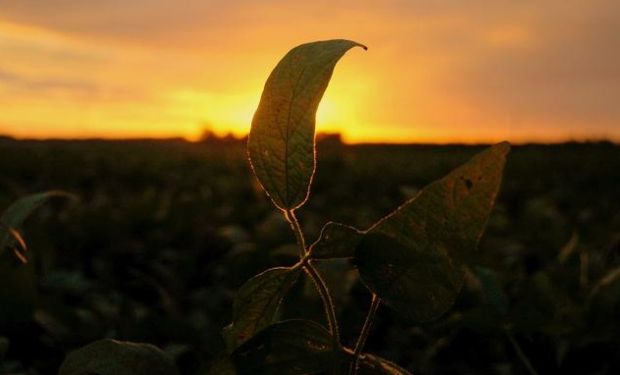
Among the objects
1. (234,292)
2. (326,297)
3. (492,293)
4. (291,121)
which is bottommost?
(234,292)

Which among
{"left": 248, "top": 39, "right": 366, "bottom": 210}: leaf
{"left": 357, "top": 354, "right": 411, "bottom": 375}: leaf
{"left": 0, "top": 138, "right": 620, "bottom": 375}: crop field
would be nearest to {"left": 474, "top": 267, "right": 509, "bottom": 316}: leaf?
{"left": 0, "top": 138, "right": 620, "bottom": 375}: crop field

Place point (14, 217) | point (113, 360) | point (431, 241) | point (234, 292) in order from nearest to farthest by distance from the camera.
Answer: point (431, 241)
point (113, 360)
point (14, 217)
point (234, 292)

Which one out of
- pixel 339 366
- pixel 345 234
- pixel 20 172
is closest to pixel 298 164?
pixel 345 234

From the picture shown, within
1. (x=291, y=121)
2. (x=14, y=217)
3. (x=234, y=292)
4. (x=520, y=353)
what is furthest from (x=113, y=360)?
(x=234, y=292)

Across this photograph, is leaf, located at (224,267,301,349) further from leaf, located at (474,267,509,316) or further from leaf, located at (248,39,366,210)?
leaf, located at (474,267,509,316)

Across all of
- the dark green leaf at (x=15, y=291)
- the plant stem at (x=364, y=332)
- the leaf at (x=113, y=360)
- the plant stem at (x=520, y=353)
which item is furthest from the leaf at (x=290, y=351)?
the dark green leaf at (x=15, y=291)

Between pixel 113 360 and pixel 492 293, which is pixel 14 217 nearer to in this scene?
pixel 113 360
